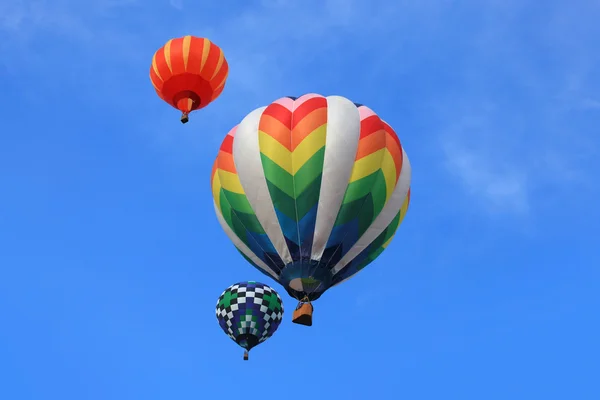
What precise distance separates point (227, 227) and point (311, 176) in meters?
2.53

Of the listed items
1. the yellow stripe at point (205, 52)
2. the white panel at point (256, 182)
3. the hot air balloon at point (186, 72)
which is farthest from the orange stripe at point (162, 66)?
the white panel at point (256, 182)

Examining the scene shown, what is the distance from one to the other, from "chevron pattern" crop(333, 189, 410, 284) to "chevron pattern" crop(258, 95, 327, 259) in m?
1.20

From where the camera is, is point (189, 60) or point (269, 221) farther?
point (189, 60)

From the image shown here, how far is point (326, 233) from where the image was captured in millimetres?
17406

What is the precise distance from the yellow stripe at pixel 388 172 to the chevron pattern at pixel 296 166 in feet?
4.41

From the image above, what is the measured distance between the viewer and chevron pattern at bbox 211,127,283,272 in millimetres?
17922

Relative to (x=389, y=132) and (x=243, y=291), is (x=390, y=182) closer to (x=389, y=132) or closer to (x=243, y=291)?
(x=389, y=132)

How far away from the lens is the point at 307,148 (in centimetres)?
1775

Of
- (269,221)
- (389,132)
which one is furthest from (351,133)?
(269,221)

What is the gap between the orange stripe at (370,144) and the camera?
58.8 ft

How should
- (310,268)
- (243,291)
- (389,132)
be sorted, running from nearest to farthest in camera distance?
1. (310,268)
2. (389,132)
3. (243,291)

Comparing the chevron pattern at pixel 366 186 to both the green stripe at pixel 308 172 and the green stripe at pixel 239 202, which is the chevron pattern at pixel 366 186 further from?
the green stripe at pixel 239 202

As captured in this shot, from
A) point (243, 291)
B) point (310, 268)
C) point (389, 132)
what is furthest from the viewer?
point (243, 291)

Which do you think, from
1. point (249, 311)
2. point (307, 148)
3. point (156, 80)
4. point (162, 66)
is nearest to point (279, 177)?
point (307, 148)
